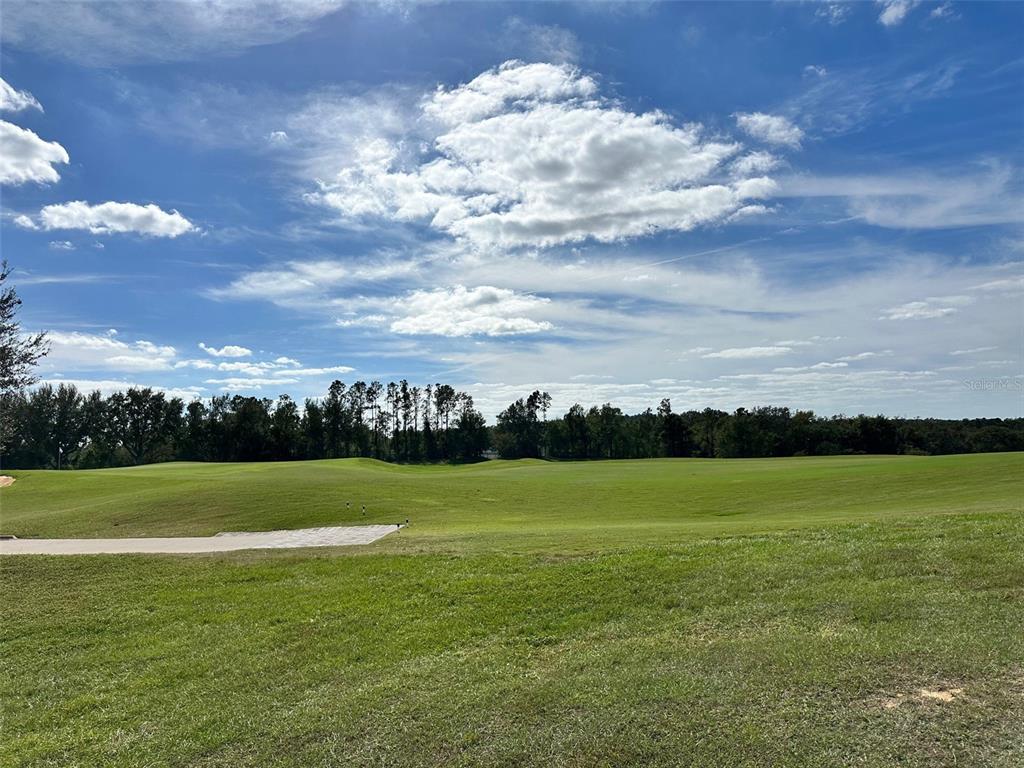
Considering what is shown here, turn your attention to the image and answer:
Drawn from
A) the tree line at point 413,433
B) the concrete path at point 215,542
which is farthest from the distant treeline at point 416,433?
the concrete path at point 215,542

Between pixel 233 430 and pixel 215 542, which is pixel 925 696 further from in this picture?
pixel 233 430

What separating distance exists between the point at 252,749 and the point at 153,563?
9.51 meters

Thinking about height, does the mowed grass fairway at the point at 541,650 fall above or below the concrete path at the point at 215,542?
above

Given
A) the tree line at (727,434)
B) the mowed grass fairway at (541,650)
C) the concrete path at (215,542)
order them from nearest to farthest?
the mowed grass fairway at (541,650) → the concrete path at (215,542) → the tree line at (727,434)

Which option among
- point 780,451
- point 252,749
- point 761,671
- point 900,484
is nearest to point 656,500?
point 900,484

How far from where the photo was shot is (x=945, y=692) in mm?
5516

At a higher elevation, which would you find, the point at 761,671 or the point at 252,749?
the point at 761,671

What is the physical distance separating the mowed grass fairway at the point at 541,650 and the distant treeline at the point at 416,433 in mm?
91344

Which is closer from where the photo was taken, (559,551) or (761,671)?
(761,671)

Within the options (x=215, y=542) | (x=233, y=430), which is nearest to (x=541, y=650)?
(x=215, y=542)

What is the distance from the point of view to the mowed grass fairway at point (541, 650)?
531 cm

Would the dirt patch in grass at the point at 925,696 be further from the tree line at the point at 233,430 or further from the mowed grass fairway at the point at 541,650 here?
the tree line at the point at 233,430

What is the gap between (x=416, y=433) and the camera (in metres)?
117

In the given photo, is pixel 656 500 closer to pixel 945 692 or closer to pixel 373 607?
pixel 373 607
